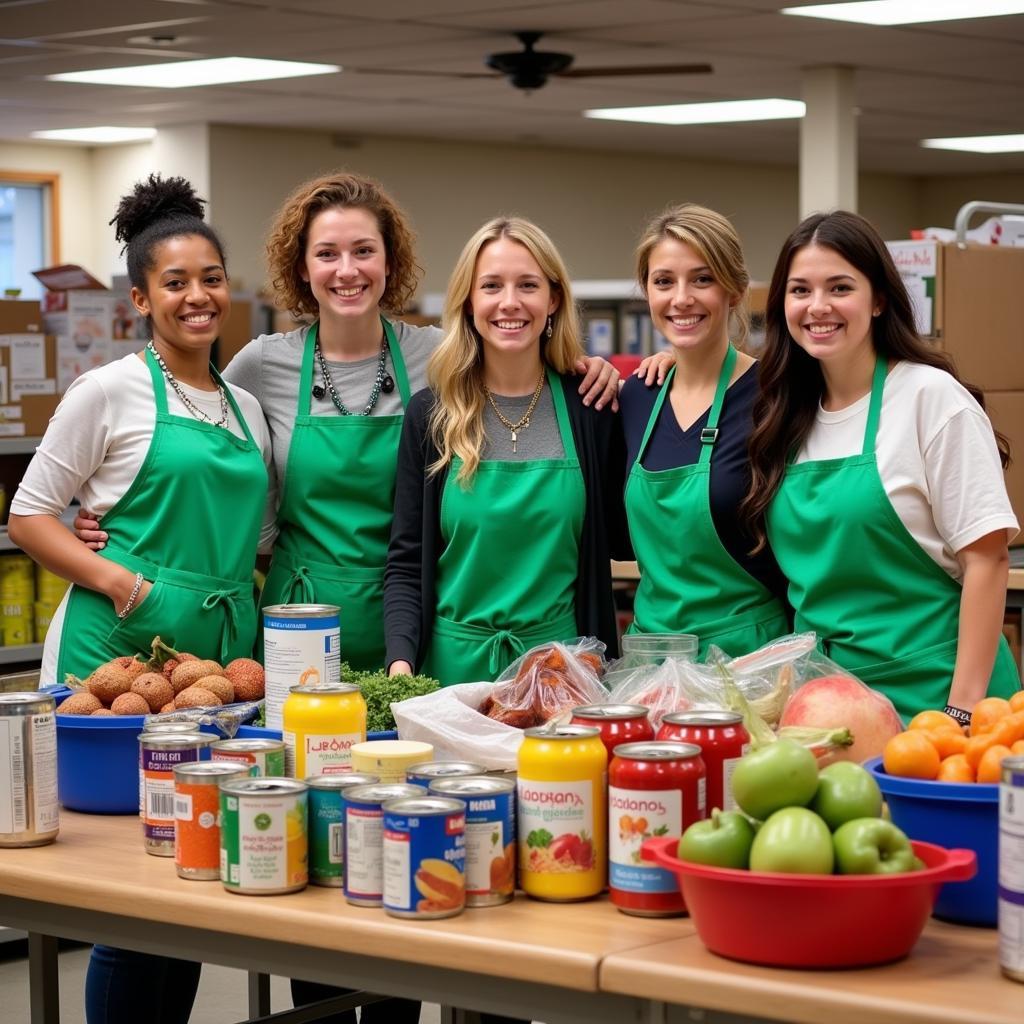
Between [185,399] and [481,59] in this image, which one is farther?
[481,59]

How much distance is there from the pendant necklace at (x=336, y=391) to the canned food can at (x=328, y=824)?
131 centimetres

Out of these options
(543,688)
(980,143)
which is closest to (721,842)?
(543,688)

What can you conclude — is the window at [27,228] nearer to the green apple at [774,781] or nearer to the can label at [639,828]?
the can label at [639,828]

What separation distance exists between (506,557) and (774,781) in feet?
4.32

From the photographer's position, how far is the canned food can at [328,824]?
6.41ft

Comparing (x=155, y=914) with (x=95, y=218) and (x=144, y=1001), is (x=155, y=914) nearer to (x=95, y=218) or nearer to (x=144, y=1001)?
(x=144, y=1001)

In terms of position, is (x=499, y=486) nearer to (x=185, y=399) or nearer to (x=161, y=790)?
(x=185, y=399)

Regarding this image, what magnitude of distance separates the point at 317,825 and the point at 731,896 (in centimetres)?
55

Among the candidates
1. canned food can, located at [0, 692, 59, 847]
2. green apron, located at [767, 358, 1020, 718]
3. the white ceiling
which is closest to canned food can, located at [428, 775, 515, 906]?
canned food can, located at [0, 692, 59, 847]

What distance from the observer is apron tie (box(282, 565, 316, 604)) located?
312 cm

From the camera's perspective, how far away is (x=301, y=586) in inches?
124

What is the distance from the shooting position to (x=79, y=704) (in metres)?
2.38

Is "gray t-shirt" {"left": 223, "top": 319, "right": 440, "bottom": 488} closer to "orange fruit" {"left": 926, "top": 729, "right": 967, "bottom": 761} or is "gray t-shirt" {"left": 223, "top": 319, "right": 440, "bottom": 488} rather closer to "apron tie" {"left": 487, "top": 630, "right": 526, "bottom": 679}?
"apron tie" {"left": 487, "top": 630, "right": 526, "bottom": 679}

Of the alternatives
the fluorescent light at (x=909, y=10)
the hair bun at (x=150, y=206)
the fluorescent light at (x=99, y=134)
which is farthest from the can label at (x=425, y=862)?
Result: the fluorescent light at (x=99, y=134)
